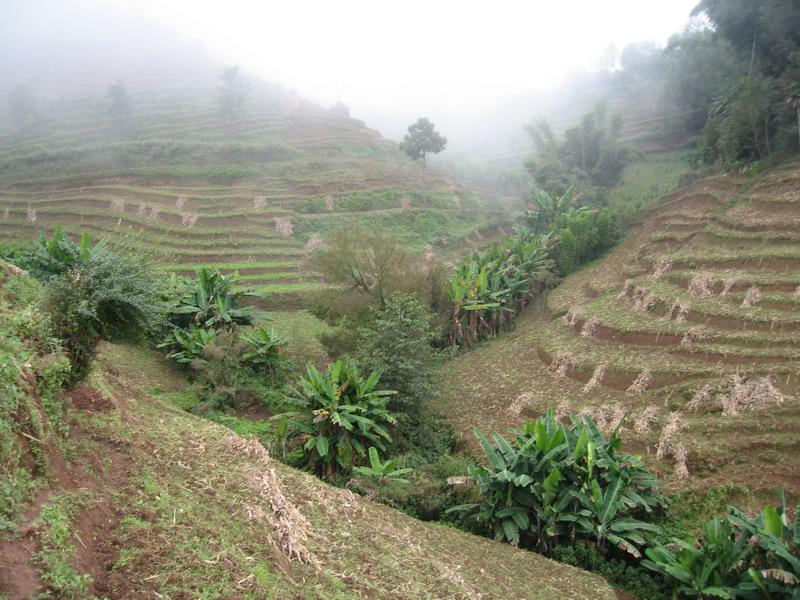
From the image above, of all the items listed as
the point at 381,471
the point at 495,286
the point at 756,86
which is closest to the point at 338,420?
the point at 381,471

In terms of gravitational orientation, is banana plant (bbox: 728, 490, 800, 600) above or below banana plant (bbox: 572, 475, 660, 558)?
above

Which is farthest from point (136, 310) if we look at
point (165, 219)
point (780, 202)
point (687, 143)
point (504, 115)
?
point (504, 115)

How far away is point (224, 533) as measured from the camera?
504cm

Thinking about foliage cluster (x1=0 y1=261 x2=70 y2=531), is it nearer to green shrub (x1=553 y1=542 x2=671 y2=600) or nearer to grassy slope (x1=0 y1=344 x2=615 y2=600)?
grassy slope (x1=0 y1=344 x2=615 y2=600)

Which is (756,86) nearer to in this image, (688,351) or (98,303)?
(688,351)

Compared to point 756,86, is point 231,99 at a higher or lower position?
higher

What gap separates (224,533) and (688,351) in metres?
11.9

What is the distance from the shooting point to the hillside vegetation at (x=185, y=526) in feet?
13.3

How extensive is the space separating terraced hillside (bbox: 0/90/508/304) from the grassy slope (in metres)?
18.3

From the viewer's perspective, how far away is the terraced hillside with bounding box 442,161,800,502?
10.1m

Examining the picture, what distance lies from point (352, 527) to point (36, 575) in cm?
401

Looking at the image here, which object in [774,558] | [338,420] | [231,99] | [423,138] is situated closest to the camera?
[774,558]

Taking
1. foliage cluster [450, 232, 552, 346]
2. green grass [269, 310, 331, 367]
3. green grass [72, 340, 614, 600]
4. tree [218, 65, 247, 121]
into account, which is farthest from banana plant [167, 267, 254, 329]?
tree [218, 65, 247, 121]

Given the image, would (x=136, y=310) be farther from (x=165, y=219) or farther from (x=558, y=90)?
(x=558, y=90)
